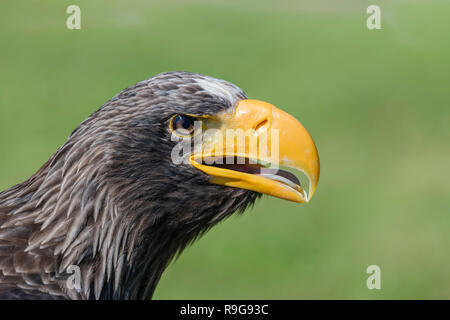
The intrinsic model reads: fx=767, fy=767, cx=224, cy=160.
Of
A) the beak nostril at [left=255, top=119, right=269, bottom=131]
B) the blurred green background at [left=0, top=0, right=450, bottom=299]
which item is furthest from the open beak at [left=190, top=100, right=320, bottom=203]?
the blurred green background at [left=0, top=0, right=450, bottom=299]

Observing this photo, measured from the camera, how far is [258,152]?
2482 mm

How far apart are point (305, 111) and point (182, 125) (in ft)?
25.6

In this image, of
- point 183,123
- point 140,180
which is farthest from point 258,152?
point 140,180

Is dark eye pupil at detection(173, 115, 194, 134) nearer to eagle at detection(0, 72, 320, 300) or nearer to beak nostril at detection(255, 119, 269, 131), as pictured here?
eagle at detection(0, 72, 320, 300)

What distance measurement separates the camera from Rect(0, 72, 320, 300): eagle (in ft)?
8.00

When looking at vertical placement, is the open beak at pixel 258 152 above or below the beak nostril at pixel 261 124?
below

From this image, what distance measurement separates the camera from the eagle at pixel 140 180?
244cm

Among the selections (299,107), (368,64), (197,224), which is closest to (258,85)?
(299,107)

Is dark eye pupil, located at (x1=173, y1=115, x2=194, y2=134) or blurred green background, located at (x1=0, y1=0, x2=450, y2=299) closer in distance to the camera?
dark eye pupil, located at (x1=173, y1=115, x2=194, y2=134)

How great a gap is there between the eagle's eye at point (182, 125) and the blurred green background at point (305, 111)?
3528 mm

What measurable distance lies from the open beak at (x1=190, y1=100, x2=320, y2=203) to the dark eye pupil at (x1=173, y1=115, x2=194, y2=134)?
61mm

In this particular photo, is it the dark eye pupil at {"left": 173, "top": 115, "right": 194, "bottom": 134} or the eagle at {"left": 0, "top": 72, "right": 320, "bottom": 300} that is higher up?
the dark eye pupil at {"left": 173, "top": 115, "right": 194, "bottom": 134}

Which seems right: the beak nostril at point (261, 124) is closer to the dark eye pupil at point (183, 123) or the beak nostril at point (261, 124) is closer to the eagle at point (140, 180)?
the eagle at point (140, 180)

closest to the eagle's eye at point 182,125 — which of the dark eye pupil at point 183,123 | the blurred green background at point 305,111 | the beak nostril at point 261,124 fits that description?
the dark eye pupil at point 183,123
